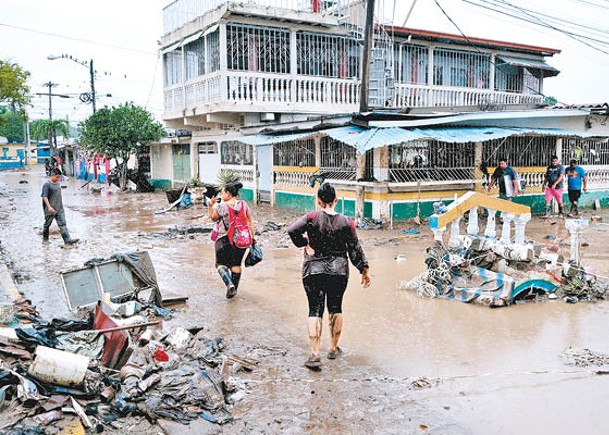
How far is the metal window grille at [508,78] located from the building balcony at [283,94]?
262 centimetres

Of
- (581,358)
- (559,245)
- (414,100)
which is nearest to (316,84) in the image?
(414,100)

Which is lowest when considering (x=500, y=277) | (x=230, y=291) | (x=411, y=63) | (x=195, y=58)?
(x=230, y=291)

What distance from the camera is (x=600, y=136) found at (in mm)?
15938

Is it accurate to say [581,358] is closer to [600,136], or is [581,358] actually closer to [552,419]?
[552,419]

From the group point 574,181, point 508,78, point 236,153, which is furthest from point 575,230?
point 508,78

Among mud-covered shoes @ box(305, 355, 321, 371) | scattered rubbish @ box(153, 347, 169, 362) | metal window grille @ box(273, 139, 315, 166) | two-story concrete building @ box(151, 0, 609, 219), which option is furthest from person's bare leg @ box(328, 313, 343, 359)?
metal window grille @ box(273, 139, 315, 166)

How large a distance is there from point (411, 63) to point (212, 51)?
7.21 meters

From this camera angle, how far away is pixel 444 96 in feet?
67.6

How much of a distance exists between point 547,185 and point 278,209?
26.2ft

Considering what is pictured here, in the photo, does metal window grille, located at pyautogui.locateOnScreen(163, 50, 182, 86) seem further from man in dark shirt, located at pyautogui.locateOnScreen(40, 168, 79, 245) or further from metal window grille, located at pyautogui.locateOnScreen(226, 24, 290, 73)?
man in dark shirt, located at pyautogui.locateOnScreen(40, 168, 79, 245)

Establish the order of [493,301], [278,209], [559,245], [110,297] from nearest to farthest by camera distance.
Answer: [110,297] < [493,301] < [559,245] < [278,209]

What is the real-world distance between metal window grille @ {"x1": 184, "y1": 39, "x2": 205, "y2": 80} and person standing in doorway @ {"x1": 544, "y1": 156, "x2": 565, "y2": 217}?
1167 centimetres

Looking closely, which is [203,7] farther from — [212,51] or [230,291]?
[230,291]

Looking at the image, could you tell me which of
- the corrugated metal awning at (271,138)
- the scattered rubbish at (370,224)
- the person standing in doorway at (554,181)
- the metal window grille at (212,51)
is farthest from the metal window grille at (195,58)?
the person standing in doorway at (554,181)
